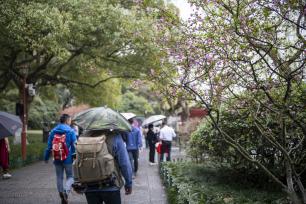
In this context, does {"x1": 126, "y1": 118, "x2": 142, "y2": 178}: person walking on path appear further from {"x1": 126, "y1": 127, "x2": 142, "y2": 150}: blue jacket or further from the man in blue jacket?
the man in blue jacket

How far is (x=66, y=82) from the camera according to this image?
2409 centimetres

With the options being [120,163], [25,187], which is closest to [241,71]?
[120,163]

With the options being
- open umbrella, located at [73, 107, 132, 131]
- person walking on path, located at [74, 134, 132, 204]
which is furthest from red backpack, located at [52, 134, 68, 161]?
person walking on path, located at [74, 134, 132, 204]

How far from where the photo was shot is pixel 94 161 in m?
5.41

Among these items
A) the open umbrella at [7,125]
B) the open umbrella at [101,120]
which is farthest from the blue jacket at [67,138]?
the open umbrella at [7,125]

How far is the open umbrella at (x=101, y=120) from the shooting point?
5.69 meters

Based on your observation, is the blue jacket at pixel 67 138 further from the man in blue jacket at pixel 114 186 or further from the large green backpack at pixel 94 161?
the large green backpack at pixel 94 161

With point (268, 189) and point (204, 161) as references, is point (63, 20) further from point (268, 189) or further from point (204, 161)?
point (268, 189)

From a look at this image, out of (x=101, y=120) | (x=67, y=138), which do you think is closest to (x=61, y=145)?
(x=67, y=138)

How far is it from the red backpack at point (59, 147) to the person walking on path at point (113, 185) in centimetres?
286

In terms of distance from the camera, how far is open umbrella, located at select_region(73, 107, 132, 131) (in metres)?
5.69

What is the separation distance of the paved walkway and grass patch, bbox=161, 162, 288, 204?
1.53ft

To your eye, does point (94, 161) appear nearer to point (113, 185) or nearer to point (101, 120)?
point (113, 185)

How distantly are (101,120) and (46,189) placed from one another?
6429 millimetres
